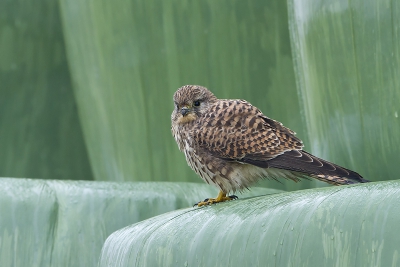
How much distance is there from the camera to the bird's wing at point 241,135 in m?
3.16

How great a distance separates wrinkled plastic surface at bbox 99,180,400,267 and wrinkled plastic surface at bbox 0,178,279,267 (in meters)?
0.96

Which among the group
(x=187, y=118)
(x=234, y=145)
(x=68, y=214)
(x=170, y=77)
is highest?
(x=170, y=77)

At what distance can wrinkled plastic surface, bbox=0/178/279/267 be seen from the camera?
349cm

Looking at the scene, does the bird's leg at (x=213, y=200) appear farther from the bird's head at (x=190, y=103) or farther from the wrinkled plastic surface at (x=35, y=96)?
the wrinkled plastic surface at (x=35, y=96)

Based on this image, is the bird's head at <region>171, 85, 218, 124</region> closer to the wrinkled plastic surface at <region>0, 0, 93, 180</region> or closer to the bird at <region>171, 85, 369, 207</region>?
the bird at <region>171, 85, 369, 207</region>

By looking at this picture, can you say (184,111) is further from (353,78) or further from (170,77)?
(353,78)

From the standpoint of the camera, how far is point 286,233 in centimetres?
194

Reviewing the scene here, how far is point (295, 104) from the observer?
4102mm

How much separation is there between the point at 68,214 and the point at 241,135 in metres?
0.93

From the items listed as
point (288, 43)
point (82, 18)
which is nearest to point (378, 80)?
point (288, 43)

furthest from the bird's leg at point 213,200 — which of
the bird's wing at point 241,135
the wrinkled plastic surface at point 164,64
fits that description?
the wrinkled plastic surface at point 164,64

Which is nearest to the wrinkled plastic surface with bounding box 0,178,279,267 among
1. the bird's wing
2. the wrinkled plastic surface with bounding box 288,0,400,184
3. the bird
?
the bird

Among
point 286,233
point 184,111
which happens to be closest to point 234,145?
point 184,111

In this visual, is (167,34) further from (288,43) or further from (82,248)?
(82,248)
